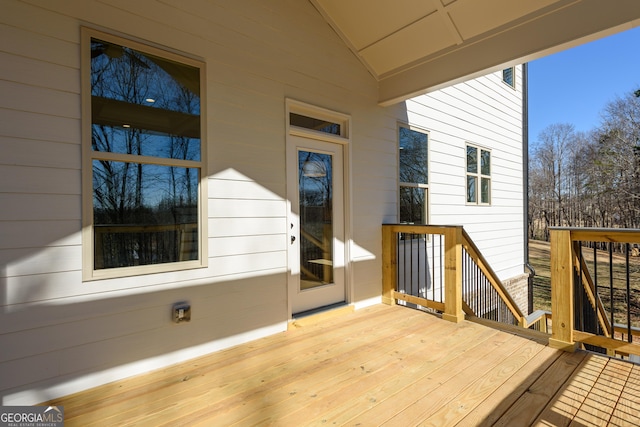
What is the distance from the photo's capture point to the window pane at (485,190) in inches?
241

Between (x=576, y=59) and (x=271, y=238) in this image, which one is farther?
(x=576, y=59)

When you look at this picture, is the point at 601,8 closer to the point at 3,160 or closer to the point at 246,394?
the point at 246,394

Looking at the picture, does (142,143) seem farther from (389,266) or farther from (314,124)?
(389,266)

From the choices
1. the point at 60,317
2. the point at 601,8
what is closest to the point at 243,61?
the point at 60,317

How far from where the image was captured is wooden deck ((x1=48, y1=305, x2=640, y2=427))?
68.4 inches

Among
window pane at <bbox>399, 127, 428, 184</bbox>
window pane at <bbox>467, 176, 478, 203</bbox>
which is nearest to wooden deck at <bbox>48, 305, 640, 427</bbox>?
window pane at <bbox>399, 127, 428, 184</bbox>

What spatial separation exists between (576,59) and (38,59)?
23.9m

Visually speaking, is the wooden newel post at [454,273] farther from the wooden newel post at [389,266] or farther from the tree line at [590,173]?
the tree line at [590,173]

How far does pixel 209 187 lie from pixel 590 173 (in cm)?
1757

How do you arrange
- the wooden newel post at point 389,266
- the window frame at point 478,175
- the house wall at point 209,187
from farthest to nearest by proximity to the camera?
the window frame at point 478,175
the wooden newel post at point 389,266
the house wall at point 209,187

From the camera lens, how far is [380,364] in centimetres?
237

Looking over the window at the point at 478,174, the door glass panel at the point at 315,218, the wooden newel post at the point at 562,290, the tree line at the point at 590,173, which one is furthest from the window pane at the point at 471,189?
the tree line at the point at 590,173

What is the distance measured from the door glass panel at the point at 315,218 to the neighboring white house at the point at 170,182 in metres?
0.02

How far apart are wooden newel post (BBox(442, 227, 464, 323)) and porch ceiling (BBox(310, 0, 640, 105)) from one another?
1680 millimetres
